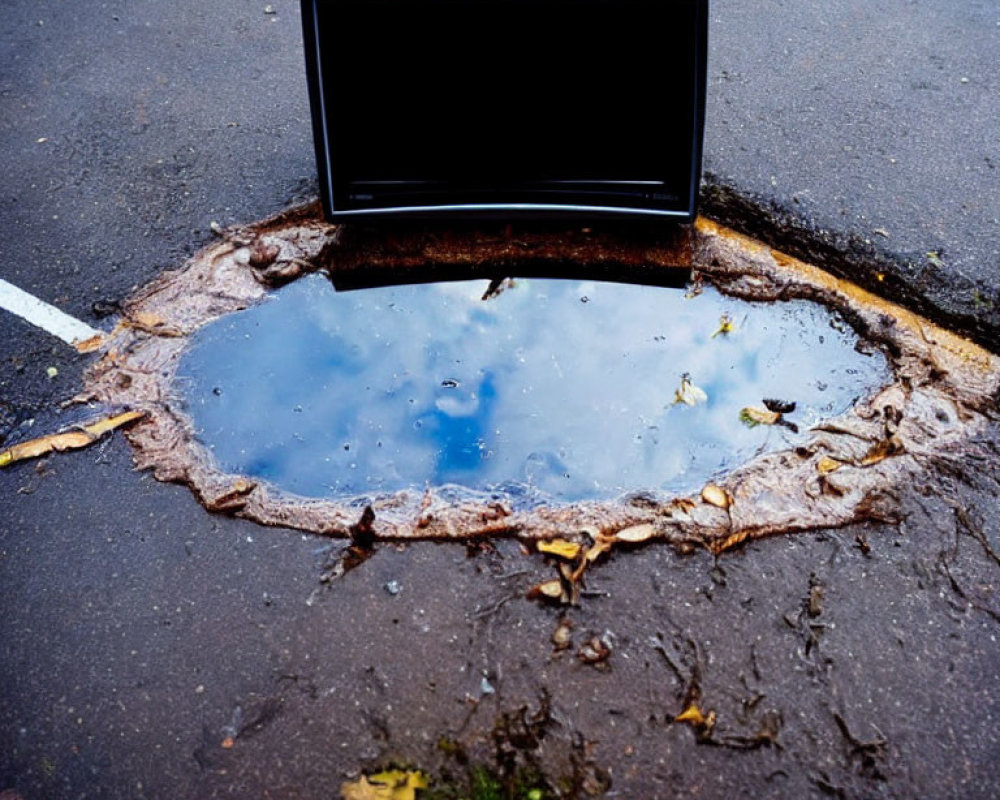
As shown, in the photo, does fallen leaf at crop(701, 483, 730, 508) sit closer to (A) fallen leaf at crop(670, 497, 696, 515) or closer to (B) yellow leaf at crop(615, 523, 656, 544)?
(A) fallen leaf at crop(670, 497, 696, 515)

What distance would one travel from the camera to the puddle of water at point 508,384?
2.33 metres

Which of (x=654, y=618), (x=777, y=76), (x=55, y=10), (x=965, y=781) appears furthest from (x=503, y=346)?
(x=55, y=10)

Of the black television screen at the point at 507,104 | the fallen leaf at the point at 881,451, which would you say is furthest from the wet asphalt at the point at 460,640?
the black television screen at the point at 507,104

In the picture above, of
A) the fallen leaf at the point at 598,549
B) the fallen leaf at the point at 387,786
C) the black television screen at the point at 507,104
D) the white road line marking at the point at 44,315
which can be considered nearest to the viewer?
the fallen leaf at the point at 387,786

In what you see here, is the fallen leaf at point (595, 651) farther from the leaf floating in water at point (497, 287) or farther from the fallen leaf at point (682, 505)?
the leaf floating in water at point (497, 287)

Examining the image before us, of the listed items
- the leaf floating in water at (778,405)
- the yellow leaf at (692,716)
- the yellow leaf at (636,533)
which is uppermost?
the leaf floating in water at (778,405)

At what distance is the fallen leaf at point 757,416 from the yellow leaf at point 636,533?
51 cm

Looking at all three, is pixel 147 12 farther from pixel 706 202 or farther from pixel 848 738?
pixel 848 738

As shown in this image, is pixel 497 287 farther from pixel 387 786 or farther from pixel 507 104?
pixel 387 786

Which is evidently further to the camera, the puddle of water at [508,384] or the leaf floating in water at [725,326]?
the leaf floating in water at [725,326]

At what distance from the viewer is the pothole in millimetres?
2234

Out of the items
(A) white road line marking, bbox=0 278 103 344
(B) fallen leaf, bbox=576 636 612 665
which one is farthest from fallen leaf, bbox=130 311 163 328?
(B) fallen leaf, bbox=576 636 612 665

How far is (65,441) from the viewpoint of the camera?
238cm

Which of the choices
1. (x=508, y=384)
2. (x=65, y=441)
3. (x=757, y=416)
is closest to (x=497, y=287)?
(x=508, y=384)
